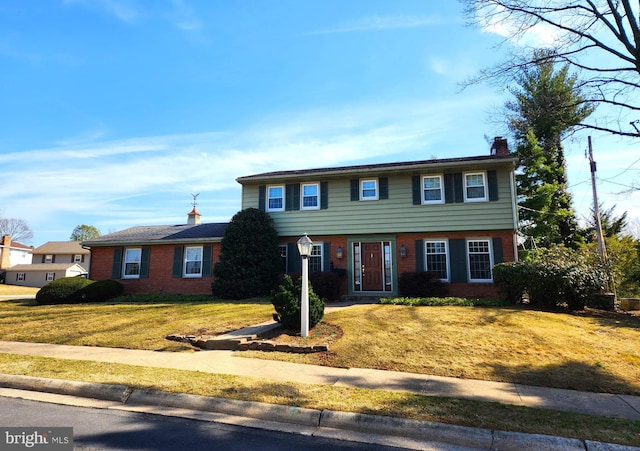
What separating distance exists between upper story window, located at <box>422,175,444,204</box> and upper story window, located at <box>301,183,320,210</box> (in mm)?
4747

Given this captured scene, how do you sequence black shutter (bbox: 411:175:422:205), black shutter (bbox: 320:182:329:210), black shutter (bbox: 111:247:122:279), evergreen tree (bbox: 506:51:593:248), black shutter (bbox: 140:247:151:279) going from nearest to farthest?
black shutter (bbox: 411:175:422:205), black shutter (bbox: 320:182:329:210), black shutter (bbox: 140:247:151:279), black shutter (bbox: 111:247:122:279), evergreen tree (bbox: 506:51:593:248)

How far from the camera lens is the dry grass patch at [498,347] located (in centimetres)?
616

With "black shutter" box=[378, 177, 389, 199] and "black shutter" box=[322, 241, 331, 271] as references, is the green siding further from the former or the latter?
"black shutter" box=[322, 241, 331, 271]

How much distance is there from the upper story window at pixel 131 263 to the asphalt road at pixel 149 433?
604 inches

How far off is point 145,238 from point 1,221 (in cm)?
6338

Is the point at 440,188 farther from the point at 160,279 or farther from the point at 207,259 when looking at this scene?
the point at 160,279

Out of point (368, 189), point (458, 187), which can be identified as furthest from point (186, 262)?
point (458, 187)

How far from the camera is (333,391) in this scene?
5.14 m

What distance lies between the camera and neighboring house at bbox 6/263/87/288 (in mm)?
41781

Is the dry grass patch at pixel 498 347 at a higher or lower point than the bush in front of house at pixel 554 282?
lower

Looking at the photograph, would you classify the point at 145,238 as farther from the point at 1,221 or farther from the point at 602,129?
the point at 1,221

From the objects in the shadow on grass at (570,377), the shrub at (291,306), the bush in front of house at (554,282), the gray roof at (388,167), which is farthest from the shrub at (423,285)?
the shadow on grass at (570,377)

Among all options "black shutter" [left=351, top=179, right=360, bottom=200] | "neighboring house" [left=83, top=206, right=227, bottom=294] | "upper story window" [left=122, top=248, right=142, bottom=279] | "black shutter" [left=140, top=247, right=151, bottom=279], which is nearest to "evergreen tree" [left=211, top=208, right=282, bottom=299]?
"neighboring house" [left=83, top=206, right=227, bottom=294]

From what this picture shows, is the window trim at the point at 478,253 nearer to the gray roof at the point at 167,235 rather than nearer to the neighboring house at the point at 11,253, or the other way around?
the gray roof at the point at 167,235
